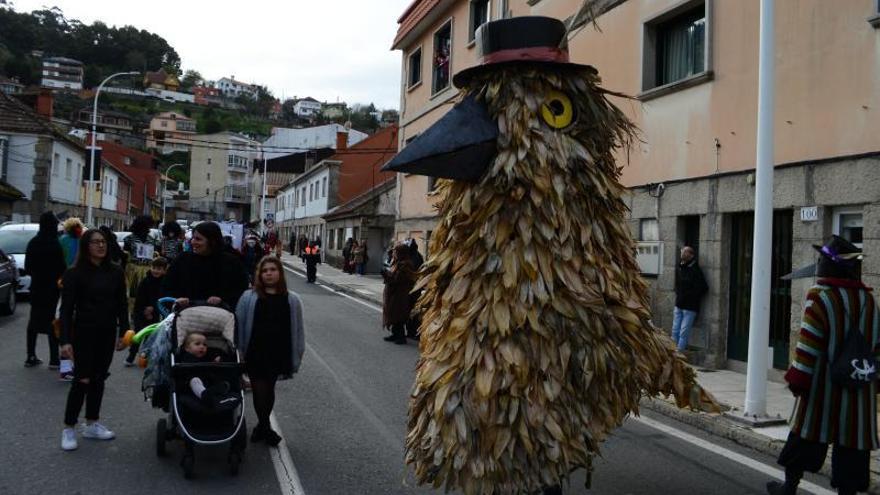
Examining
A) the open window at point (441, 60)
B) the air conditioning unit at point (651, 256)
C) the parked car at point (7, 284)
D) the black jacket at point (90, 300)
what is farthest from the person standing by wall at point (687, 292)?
the open window at point (441, 60)

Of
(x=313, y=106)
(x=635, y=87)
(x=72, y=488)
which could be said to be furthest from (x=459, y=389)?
(x=313, y=106)

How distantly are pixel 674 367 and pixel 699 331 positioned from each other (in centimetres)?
729

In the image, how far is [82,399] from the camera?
5668 mm

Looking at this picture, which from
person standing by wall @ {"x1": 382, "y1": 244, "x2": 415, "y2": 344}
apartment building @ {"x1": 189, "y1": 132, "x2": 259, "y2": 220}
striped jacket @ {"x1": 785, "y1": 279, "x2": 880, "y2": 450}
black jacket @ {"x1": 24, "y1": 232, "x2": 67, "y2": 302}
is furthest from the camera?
apartment building @ {"x1": 189, "y1": 132, "x2": 259, "y2": 220}

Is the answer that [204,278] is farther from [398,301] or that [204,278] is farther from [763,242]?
[398,301]

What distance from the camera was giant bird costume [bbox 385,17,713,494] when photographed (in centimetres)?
341

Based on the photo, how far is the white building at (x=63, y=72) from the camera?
118 metres

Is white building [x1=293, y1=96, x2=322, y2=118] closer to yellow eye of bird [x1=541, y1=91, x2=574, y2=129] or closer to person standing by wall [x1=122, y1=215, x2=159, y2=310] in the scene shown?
person standing by wall [x1=122, y1=215, x2=159, y2=310]

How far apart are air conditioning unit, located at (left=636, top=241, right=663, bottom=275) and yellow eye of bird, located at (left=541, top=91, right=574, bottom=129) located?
855 centimetres

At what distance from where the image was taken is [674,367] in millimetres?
4344

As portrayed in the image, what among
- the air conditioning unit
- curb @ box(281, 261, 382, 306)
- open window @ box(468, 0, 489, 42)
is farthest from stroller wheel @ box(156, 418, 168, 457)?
open window @ box(468, 0, 489, 42)

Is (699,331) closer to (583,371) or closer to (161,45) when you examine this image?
(583,371)

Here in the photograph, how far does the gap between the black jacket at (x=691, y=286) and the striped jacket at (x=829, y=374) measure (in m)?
6.15

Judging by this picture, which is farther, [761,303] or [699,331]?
[699,331]
